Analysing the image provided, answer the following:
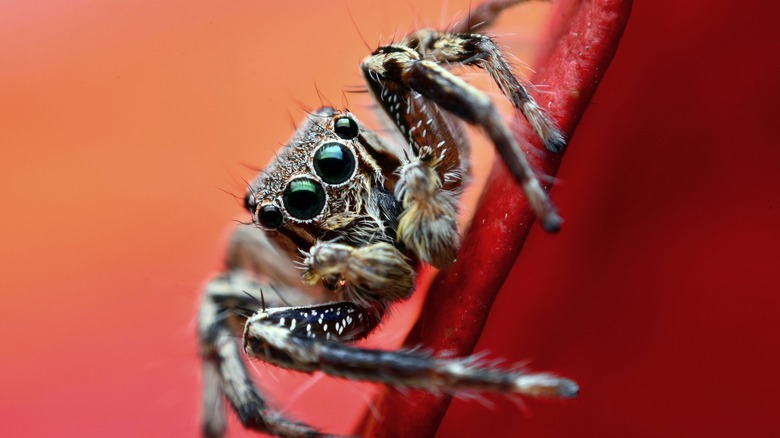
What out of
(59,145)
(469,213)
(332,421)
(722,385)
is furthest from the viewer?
(59,145)

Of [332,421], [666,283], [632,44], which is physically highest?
[632,44]

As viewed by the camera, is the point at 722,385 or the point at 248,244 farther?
the point at 248,244

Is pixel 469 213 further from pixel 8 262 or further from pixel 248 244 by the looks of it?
Result: pixel 8 262

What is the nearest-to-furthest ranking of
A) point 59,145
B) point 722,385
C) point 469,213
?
point 722,385 < point 469,213 < point 59,145

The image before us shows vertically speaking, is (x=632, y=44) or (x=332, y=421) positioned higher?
(x=632, y=44)

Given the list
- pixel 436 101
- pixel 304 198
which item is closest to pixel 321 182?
pixel 304 198

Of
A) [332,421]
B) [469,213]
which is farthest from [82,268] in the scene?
[469,213]

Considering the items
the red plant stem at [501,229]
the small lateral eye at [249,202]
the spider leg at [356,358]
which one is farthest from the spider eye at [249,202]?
the red plant stem at [501,229]

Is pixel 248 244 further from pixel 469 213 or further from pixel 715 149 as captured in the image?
pixel 715 149
